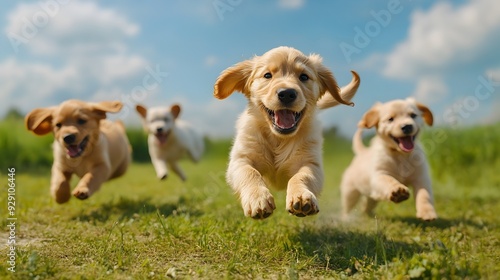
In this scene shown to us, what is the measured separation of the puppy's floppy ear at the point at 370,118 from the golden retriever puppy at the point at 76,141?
2.89 m

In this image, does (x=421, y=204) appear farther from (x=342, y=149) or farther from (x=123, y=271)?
(x=342, y=149)

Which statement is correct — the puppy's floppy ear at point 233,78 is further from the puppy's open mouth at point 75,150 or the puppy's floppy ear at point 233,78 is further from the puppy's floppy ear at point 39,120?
the puppy's floppy ear at point 39,120

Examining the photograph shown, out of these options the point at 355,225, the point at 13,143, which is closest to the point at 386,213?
the point at 355,225

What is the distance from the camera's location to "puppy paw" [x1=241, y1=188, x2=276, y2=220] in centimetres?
326

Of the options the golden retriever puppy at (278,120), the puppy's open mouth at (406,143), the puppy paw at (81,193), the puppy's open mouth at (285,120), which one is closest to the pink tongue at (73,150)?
the puppy paw at (81,193)

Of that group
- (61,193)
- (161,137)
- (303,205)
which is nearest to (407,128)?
(303,205)

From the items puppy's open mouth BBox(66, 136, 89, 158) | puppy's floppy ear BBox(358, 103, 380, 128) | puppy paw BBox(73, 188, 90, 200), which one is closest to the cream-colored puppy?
puppy's open mouth BBox(66, 136, 89, 158)

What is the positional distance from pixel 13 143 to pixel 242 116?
34.4ft

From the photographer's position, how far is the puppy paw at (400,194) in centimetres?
458

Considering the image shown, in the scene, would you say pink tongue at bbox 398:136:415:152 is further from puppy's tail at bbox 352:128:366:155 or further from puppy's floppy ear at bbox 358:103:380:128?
puppy's tail at bbox 352:128:366:155

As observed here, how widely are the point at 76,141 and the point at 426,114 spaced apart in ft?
13.1

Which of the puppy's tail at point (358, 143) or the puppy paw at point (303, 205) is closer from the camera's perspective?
the puppy paw at point (303, 205)

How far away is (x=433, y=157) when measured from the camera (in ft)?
39.0

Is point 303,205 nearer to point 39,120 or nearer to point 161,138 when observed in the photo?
point 39,120
